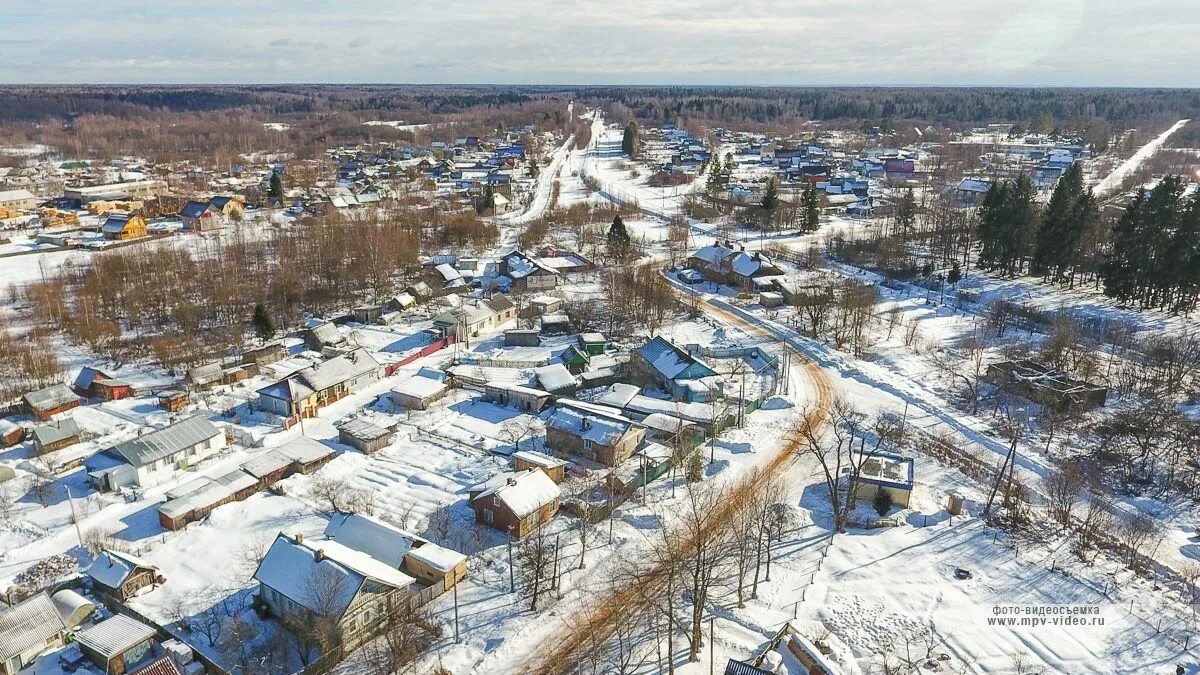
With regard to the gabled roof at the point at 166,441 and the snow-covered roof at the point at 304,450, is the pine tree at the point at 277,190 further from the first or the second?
the snow-covered roof at the point at 304,450

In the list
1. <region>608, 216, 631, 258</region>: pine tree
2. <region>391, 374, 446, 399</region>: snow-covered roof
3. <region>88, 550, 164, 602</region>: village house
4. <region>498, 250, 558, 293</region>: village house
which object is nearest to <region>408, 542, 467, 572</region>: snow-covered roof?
<region>88, 550, 164, 602</region>: village house

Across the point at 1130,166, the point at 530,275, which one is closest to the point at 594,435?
the point at 530,275

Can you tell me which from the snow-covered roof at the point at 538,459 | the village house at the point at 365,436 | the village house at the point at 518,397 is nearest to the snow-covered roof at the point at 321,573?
the snow-covered roof at the point at 538,459

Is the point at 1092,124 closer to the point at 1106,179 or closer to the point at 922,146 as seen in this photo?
the point at 922,146

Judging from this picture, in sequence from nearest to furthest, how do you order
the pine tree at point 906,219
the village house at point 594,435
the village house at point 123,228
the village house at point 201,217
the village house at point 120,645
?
the village house at point 120,645, the village house at point 594,435, the pine tree at point 906,219, the village house at point 123,228, the village house at point 201,217

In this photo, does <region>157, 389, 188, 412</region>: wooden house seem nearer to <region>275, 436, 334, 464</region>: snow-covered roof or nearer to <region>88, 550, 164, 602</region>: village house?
<region>275, 436, 334, 464</region>: snow-covered roof

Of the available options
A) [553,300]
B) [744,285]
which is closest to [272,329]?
[553,300]
